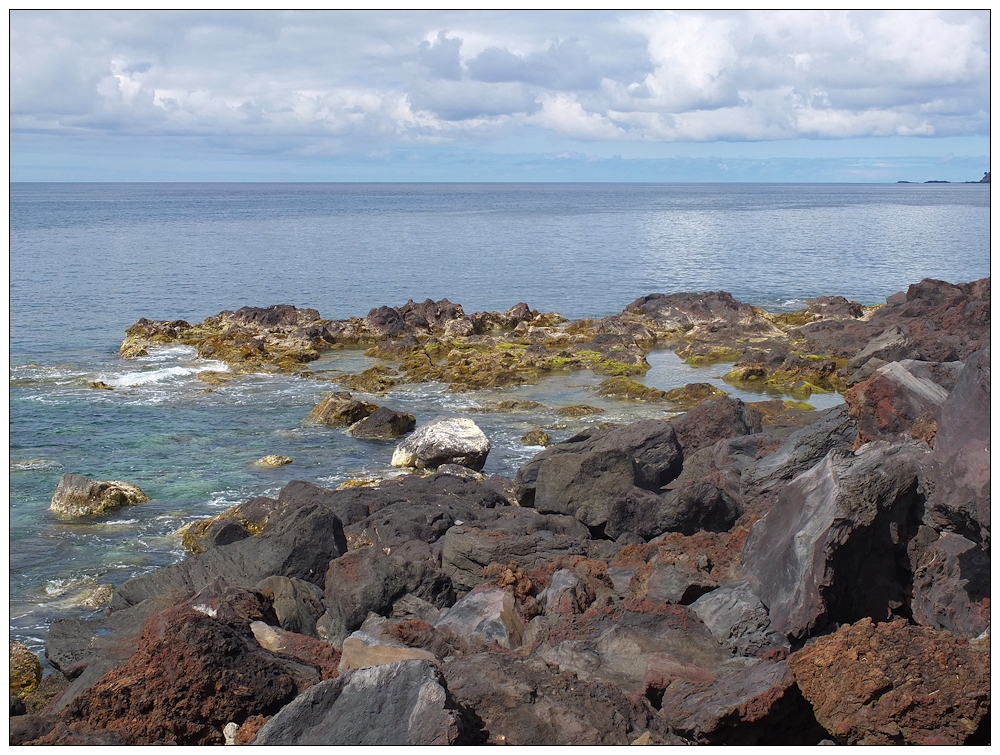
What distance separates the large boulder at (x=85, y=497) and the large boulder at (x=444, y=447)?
23.2 ft

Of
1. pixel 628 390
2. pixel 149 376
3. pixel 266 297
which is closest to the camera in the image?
pixel 628 390

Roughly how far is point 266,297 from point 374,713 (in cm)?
6082

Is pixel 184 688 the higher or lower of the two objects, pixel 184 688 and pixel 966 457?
the lower

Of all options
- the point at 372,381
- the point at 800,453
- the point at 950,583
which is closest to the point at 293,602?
the point at 800,453

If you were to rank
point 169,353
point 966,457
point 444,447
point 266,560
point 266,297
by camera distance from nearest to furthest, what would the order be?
point 966,457
point 266,560
point 444,447
point 169,353
point 266,297

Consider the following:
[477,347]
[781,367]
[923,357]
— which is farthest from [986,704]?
[477,347]

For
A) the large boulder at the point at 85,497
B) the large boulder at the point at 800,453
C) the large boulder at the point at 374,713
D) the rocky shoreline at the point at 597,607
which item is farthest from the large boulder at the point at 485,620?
the large boulder at the point at 85,497

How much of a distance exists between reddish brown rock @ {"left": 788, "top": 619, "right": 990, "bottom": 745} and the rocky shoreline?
0.06ft

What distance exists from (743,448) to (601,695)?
11269 millimetres

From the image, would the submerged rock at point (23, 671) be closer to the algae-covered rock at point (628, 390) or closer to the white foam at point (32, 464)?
the white foam at point (32, 464)

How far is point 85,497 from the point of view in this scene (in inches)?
846

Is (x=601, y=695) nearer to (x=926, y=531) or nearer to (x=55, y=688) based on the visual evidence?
(x=926, y=531)

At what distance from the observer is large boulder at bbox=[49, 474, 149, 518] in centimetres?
2141

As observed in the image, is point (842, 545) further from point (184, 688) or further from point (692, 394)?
point (692, 394)
